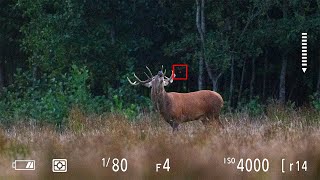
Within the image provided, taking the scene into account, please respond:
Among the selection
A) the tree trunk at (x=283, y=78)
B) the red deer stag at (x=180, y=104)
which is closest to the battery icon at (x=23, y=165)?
the red deer stag at (x=180, y=104)

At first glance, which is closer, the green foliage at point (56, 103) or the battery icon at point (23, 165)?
the battery icon at point (23, 165)

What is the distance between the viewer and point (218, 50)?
80.2ft

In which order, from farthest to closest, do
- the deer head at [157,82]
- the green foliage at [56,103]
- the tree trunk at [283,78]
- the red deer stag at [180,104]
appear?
the tree trunk at [283,78] < the green foliage at [56,103] < the red deer stag at [180,104] < the deer head at [157,82]

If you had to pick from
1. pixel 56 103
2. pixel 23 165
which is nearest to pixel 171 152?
pixel 23 165

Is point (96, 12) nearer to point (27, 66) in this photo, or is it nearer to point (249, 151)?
point (27, 66)

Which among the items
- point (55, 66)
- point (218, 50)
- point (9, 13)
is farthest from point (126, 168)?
point (9, 13)

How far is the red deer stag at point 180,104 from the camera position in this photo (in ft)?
55.4

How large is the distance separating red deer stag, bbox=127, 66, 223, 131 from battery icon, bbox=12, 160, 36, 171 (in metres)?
6.65

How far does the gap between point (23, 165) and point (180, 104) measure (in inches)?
317

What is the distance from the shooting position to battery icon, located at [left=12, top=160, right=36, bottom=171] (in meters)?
9.69

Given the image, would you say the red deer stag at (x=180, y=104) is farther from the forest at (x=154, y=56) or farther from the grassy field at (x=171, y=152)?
the grassy field at (x=171, y=152)

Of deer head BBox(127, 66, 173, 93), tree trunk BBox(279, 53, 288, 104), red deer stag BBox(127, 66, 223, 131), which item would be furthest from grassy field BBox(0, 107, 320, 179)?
tree trunk BBox(279, 53, 288, 104)

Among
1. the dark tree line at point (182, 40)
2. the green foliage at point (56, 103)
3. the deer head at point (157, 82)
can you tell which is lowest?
the green foliage at point (56, 103)

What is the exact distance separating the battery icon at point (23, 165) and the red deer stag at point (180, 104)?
6651 mm
